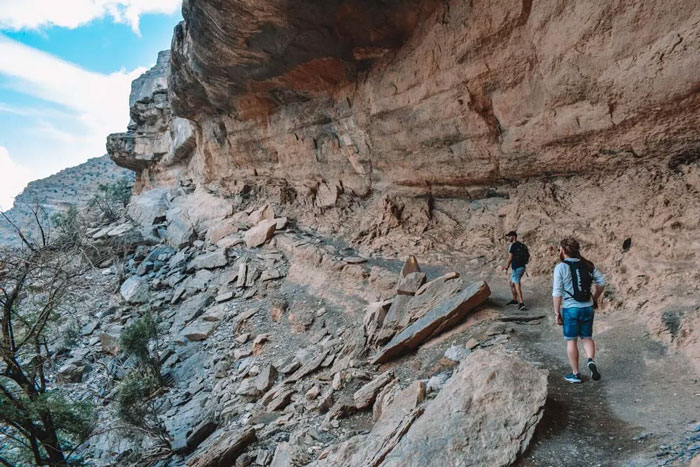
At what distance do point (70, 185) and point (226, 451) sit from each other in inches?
2062

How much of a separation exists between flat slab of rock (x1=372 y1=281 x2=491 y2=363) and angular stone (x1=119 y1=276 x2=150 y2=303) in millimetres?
9755

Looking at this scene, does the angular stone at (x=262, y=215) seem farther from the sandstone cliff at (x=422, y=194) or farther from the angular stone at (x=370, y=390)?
the angular stone at (x=370, y=390)

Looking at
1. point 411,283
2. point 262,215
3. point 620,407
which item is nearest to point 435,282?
point 411,283

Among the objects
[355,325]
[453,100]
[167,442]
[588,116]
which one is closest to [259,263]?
[355,325]

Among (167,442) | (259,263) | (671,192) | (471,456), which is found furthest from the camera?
(259,263)

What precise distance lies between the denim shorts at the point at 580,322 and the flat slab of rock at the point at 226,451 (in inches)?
161

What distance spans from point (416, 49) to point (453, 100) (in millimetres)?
1307

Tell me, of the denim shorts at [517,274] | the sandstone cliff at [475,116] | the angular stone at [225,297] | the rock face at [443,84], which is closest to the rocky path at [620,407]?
the sandstone cliff at [475,116]

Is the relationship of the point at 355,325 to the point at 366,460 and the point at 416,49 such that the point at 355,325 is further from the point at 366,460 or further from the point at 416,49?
the point at 416,49

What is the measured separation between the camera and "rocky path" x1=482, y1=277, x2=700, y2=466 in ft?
8.68

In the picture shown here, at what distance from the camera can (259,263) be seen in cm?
1107

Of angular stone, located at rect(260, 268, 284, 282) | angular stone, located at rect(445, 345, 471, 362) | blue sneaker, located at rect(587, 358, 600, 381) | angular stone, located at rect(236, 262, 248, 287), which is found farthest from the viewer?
angular stone, located at rect(236, 262, 248, 287)

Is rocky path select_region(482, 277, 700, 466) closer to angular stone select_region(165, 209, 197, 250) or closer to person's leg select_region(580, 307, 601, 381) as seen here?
person's leg select_region(580, 307, 601, 381)

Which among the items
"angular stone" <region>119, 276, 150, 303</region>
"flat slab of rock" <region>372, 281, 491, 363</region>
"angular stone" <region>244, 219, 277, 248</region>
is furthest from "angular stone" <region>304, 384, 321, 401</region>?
"angular stone" <region>119, 276, 150, 303</region>
